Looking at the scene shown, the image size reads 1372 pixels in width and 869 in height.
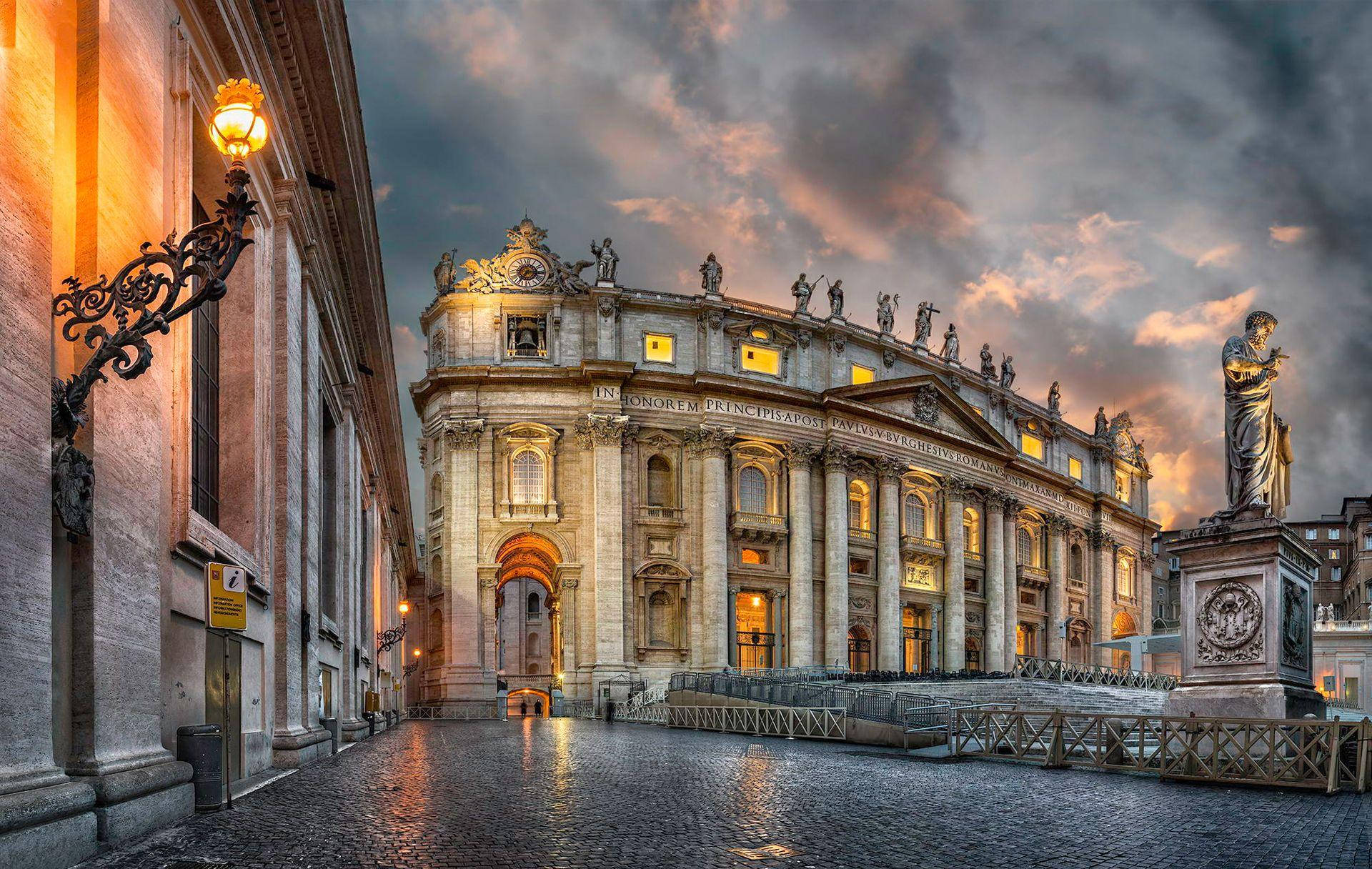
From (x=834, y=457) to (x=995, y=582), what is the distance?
633 inches

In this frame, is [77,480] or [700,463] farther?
[700,463]

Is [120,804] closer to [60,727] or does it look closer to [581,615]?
[60,727]

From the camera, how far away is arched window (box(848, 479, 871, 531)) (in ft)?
200

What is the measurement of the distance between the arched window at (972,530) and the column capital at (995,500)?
2.67 ft

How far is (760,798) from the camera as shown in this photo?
508 inches

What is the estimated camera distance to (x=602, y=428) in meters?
53.0

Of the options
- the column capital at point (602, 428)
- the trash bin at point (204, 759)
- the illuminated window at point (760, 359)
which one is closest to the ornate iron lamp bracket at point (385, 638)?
the column capital at point (602, 428)

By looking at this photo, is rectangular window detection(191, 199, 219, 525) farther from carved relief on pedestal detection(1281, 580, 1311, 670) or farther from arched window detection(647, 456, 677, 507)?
arched window detection(647, 456, 677, 507)

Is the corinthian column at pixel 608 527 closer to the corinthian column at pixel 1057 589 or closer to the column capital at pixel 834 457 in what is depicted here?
the column capital at pixel 834 457

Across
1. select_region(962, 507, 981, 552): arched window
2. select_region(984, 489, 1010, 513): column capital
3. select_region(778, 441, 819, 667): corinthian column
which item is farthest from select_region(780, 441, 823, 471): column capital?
select_region(984, 489, 1010, 513): column capital

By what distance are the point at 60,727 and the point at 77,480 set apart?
5.45 ft

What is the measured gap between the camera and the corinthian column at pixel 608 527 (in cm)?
5138

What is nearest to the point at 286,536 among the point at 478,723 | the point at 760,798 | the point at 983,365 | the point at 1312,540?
the point at 760,798

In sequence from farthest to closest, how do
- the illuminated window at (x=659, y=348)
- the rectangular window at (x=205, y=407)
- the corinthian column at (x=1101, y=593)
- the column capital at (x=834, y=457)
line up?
the corinthian column at (x=1101, y=593) < the column capital at (x=834, y=457) < the illuminated window at (x=659, y=348) < the rectangular window at (x=205, y=407)
